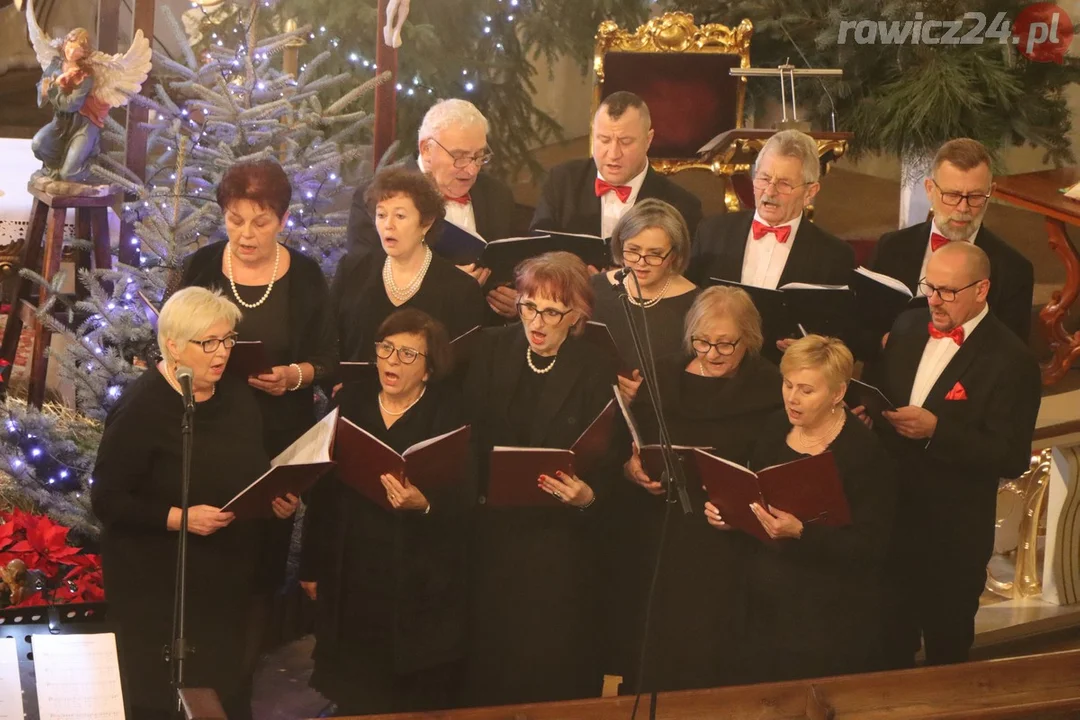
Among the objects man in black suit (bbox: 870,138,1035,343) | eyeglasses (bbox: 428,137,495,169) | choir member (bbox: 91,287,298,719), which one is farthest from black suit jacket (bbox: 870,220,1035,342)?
choir member (bbox: 91,287,298,719)

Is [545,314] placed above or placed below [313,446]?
above

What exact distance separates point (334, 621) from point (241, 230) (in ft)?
3.58

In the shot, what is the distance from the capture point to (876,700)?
3133mm

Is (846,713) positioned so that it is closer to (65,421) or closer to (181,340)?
(181,340)

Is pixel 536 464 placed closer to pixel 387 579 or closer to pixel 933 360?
pixel 387 579

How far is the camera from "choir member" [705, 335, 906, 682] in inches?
136

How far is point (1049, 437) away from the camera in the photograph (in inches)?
197

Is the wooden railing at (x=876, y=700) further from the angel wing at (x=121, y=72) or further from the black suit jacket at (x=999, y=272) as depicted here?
the angel wing at (x=121, y=72)

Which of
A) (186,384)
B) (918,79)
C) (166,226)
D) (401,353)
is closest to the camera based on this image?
(186,384)

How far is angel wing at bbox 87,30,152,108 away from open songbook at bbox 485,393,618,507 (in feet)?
7.82

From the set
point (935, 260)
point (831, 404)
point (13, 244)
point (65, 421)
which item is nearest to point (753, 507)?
point (831, 404)

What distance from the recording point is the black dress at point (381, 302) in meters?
3.81

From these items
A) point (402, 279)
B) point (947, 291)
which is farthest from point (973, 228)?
point (402, 279)

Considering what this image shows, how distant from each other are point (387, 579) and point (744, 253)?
59.7 inches
